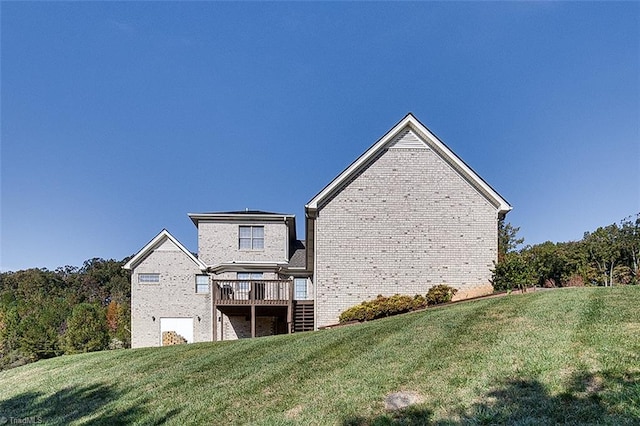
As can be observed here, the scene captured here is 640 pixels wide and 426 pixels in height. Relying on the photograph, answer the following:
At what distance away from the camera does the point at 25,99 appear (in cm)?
1630

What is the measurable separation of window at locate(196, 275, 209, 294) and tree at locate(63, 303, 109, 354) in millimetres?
13600

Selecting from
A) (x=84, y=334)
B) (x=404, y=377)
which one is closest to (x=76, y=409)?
(x=404, y=377)

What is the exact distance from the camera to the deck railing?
1872 cm

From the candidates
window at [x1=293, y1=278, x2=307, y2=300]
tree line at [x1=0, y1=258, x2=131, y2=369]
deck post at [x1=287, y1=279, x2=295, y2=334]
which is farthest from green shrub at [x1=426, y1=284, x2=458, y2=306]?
tree line at [x1=0, y1=258, x2=131, y2=369]

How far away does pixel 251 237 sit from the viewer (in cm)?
2191

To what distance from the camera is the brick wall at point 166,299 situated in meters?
21.4

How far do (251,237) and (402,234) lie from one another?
888cm

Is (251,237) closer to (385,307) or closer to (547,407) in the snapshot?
(385,307)

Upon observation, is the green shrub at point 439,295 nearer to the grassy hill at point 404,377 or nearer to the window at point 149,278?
the grassy hill at point 404,377

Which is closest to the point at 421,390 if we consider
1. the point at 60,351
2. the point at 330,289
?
the point at 330,289

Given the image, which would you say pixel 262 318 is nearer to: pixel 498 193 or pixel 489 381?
pixel 498 193

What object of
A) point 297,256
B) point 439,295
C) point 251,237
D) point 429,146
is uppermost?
point 429,146

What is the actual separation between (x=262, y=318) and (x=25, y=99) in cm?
1454

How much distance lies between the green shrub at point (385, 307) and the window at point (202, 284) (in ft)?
31.6
